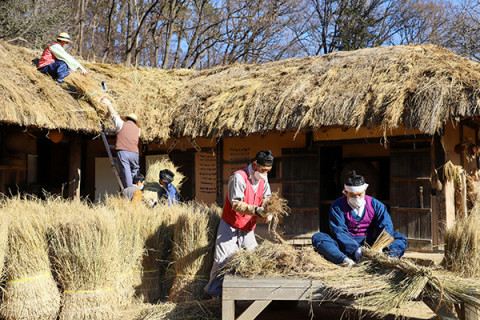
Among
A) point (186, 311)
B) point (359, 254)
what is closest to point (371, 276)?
point (359, 254)

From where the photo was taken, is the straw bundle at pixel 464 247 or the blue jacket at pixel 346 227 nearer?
the straw bundle at pixel 464 247

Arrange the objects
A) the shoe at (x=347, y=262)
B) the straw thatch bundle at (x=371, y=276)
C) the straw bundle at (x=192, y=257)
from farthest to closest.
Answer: the straw bundle at (x=192, y=257)
the shoe at (x=347, y=262)
the straw thatch bundle at (x=371, y=276)

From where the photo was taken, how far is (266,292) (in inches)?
135

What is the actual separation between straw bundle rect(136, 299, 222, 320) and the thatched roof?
361 centimetres

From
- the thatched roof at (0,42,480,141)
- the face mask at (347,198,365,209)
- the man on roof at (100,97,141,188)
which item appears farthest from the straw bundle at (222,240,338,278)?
the thatched roof at (0,42,480,141)

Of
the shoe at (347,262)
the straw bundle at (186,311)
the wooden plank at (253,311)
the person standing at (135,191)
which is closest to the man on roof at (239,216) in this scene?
the straw bundle at (186,311)

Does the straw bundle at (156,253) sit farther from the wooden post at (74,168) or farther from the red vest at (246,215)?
the wooden post at (74,168)

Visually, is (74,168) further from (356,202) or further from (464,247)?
(464,247)

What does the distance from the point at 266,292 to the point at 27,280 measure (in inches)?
81.8

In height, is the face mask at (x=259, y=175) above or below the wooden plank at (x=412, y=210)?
above

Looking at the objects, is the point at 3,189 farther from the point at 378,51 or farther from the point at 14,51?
the point at 378,51

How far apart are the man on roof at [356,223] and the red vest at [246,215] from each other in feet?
2.00

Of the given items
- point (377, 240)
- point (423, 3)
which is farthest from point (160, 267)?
point (423, 3)

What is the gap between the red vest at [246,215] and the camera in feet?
13.9
